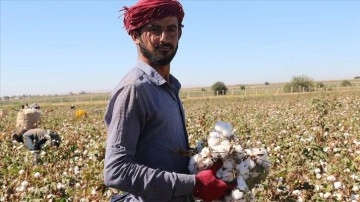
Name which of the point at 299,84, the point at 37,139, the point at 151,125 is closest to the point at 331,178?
Answer: the point at 151,125

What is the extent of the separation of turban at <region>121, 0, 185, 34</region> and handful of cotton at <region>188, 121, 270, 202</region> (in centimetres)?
66

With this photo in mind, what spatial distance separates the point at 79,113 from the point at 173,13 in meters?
19.5

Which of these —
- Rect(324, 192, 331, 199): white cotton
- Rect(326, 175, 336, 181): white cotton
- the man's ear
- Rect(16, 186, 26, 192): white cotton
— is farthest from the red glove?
Rect(16, 186, 26, 192): white cotton

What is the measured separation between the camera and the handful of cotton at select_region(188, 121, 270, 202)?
238 centimetres

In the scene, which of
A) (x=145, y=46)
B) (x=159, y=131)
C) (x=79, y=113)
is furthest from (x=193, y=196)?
(x=79, y=113)

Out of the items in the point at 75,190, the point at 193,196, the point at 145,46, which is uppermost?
the point at 145,46

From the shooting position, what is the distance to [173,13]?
2518 millimetres

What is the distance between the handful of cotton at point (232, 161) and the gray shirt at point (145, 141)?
12 cm

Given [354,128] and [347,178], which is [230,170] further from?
[354,128]

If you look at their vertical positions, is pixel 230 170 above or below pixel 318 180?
above

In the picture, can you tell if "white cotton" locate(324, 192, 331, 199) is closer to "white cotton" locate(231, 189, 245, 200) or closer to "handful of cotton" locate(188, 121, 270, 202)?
"handful of cotton" locate(188, 121, 270, 202)

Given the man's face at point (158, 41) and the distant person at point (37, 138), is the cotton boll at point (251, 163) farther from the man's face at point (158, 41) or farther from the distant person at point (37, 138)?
the distant person at point (37, 138)

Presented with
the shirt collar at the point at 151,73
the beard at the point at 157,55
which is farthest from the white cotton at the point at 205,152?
the beard at the point at 157,55

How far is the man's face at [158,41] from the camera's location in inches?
97.2
